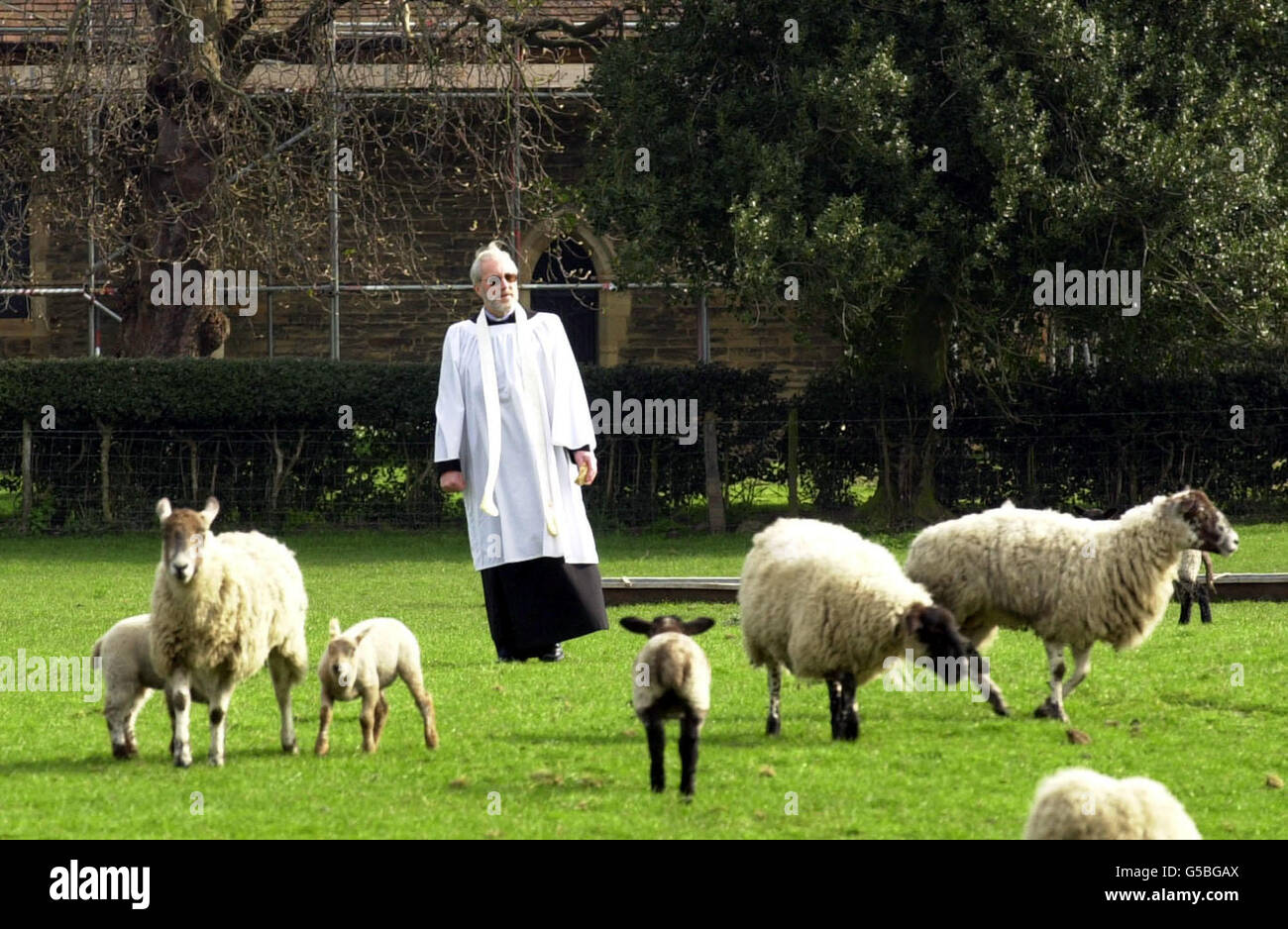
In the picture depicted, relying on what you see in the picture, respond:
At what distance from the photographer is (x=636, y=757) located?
26.3 feet

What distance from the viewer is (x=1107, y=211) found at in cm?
1830

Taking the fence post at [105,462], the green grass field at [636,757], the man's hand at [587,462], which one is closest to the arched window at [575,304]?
the fence post at [105,462]

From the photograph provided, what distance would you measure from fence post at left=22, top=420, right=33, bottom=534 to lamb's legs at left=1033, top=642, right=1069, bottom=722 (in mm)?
14691

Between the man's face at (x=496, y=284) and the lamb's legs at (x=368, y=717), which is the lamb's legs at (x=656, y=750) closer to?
the lamb's legs at (x=368, y=717)

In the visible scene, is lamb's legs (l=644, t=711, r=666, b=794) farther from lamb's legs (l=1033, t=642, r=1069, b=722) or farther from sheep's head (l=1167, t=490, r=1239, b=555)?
sheep's head (l=1167, t=490, r=1239, b=555)

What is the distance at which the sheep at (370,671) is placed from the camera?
26.2 ft

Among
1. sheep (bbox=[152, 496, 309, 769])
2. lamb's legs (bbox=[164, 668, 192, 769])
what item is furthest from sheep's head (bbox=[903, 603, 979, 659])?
lamb's legs (bbox=[164, 668, 192, 769])

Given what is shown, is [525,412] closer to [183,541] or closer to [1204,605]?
[183,541]

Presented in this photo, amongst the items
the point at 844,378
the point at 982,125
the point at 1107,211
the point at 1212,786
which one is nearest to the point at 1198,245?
the point at 1107,211

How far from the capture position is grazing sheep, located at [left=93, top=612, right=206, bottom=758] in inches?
320

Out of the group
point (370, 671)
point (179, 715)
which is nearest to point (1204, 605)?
point (370, 671)

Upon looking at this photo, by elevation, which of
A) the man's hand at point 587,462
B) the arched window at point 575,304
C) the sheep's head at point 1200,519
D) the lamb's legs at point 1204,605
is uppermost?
the arched window at point 575,304

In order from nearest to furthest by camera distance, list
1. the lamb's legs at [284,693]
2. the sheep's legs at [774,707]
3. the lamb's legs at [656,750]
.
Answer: the lamb's legs at [656,750], the lamb's legs at [284,693], the sheep's legs at [774,707]

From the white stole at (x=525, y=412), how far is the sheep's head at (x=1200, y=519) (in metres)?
3.47
